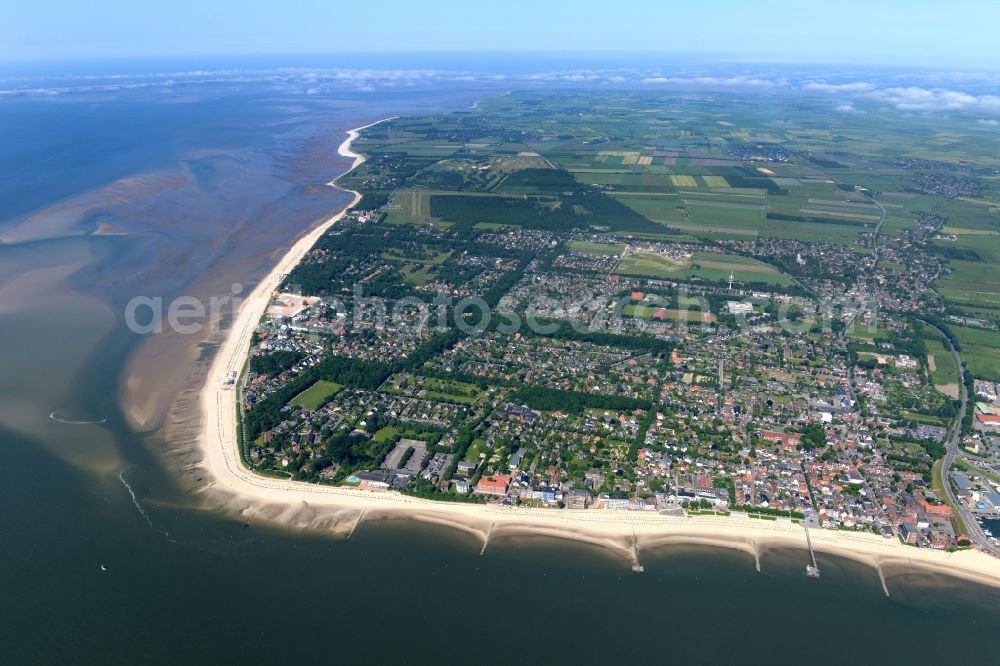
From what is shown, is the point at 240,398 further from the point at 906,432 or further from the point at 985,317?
the point at 985,317

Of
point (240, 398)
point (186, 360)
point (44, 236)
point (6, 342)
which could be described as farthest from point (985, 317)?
point (44, 236)

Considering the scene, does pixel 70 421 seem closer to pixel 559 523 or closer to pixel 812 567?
pixel 559 523

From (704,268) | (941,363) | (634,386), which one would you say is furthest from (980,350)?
(634,386)

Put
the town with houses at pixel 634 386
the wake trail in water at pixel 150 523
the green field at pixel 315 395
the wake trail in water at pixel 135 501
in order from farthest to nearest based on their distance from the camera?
1. the green field at pixel 315 395
2. the town with houses at pixel 634 386
3. the wake trail in water at pixel 135 501
4. the wake trail in water at pixel 150 523

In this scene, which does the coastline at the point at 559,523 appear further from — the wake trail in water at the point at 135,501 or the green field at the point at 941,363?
the green field at the point at 941,363

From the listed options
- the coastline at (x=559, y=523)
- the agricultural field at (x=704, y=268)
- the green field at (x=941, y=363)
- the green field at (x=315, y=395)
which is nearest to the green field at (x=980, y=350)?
the green field at (x=941, y=363)
